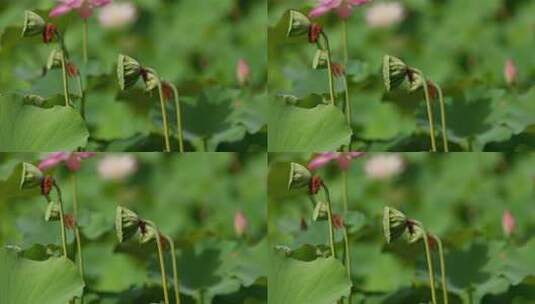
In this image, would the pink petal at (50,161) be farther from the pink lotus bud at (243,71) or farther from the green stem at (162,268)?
the pink lotus bud at (243,71)

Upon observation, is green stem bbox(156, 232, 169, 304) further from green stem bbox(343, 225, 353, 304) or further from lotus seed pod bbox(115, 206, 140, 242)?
green stem bbox(343, 225, 353, 304)

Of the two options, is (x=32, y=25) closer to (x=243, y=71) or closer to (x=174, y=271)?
(x=243, y=71)

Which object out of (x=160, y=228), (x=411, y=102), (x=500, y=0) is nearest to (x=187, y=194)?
(x=160, y=228)

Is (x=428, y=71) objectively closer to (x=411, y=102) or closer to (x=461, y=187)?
(x=411, y=102)

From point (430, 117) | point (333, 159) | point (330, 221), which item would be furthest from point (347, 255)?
point (430, 117)

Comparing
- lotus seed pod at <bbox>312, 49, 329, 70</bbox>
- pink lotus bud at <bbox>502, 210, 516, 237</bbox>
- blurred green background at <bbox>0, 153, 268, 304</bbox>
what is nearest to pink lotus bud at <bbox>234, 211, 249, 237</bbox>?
blurred green background at <bbox>0, 153, 268, 304</bbox>
